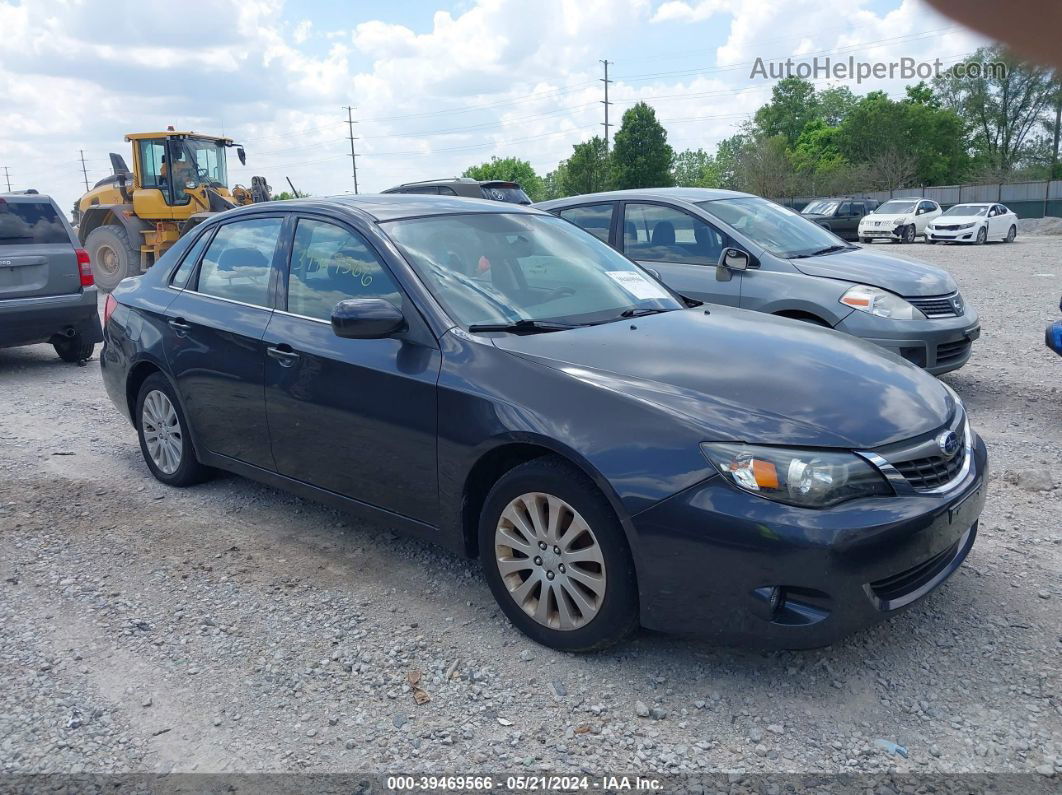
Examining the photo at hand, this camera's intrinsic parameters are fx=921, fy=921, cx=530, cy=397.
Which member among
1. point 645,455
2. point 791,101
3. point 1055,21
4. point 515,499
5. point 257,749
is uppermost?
point 791,101

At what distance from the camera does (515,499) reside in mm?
3361

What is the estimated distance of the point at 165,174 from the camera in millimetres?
17422

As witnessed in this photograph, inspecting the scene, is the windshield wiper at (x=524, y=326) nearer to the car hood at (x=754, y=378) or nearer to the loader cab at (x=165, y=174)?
the car hood at (x=754, y=378)

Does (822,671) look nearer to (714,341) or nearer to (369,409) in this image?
(714,341)

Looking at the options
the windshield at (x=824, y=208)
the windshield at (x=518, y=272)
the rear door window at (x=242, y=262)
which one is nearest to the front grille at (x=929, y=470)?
the windshield at (x=518, y=272)

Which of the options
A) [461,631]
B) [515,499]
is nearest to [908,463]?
[515,499]

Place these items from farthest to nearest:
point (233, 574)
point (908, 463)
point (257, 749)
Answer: point (233, 574) → point (908, 463) → point (257, 749)

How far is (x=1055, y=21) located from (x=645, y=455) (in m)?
2.34

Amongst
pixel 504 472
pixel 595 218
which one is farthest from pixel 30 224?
pixel 504 472

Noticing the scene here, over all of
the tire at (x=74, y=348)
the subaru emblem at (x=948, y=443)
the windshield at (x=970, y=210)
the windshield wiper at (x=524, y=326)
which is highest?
the windshield at (x=970, y=210)

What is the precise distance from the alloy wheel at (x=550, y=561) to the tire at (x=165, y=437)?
7.95 feet

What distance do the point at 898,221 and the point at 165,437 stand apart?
104ft

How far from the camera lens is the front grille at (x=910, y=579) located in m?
3.02

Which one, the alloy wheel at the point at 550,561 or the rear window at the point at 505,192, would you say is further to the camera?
the rear window at the point at 505,192
